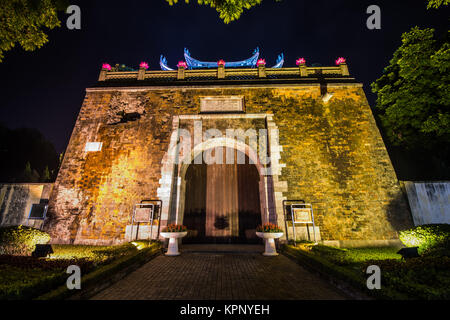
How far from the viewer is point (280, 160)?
8.98 meters

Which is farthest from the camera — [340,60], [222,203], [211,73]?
[211,73]

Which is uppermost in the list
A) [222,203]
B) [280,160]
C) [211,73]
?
[211,73]

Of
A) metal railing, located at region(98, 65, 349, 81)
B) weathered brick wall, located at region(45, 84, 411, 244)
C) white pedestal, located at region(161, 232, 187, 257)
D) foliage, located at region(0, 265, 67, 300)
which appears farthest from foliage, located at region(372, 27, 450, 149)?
foliage, located at region(0, 265, 67, 300)

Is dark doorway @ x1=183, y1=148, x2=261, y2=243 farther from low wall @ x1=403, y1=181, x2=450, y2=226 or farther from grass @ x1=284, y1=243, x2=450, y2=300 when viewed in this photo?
low wall @ x1=403, y1=181, x2=450, y2=226

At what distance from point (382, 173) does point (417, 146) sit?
4.10 metres

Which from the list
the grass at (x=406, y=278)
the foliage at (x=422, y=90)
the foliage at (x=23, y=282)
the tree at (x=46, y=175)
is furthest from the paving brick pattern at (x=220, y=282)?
the tree at (x=46, y=175)

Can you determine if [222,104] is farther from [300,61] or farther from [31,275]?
[31,275]

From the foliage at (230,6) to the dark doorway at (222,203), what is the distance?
21.1 ft

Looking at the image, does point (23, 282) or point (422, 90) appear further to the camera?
point (422, 90)

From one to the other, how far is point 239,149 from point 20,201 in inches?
447

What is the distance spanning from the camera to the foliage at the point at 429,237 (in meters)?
5.78

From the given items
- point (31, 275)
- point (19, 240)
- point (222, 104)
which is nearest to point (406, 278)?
point (31, 275)

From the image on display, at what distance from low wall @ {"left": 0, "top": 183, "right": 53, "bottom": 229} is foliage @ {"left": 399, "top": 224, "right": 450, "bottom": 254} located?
15.7m
